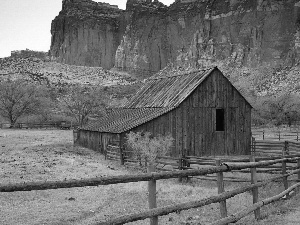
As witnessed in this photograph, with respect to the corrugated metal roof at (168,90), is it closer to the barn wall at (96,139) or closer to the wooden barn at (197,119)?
the wooden barn at (197,119)

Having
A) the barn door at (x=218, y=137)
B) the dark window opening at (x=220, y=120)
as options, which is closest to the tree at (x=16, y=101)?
the dark window opening at (x=220, y=120)

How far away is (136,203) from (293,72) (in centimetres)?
9325

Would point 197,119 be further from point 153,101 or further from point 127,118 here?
point 127,118

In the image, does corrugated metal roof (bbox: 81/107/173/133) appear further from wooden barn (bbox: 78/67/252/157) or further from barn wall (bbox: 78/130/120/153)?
barn wall (bbox: 78/130/120/153)

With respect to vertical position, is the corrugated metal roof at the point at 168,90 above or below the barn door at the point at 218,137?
above

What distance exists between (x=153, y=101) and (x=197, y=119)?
16.0 feet

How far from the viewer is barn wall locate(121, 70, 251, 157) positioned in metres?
24.7

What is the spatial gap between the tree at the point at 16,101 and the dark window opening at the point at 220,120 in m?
38.1

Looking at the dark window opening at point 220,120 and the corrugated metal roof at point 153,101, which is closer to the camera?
the corrugated metal roof at point 153,101

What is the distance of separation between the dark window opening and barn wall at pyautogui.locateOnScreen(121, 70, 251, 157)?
253 millimetres

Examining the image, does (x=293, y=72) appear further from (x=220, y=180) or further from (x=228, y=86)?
(x=220, y=180)

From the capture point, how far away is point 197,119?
25.2 m

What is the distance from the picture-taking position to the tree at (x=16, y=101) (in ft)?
192

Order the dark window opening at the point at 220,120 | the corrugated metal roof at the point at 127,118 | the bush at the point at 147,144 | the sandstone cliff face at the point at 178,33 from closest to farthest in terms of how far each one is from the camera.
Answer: the bush at the point at 147,144, the corrugated metal roof at the point at 127,118, the dark window opening at the point at 220,120, the sandstone cliff face at the point at 178,33
